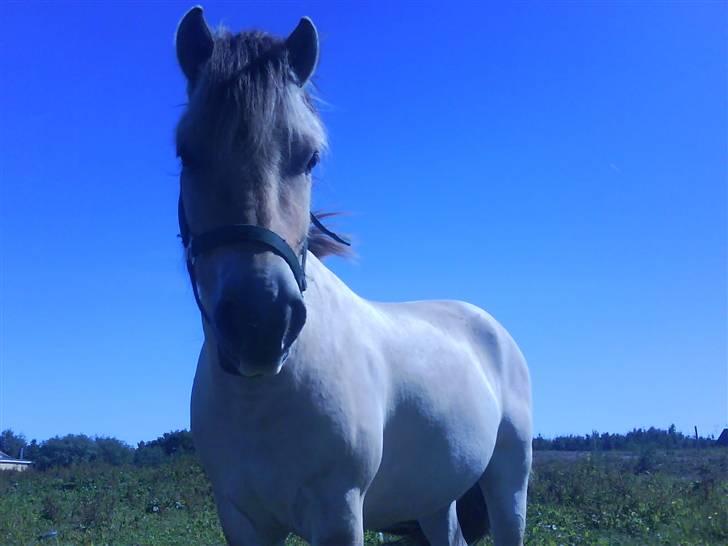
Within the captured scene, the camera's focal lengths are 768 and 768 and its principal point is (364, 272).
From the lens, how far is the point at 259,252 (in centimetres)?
221

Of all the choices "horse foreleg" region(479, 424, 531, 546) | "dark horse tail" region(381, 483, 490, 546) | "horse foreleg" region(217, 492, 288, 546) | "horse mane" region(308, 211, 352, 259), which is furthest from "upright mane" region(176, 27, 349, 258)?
"dark horse tail" region(381, 483, 490, 546)

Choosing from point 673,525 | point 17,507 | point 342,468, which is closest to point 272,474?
point 342,468

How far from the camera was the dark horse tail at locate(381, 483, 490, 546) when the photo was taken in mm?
4453

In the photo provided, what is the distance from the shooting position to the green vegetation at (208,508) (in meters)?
8.38

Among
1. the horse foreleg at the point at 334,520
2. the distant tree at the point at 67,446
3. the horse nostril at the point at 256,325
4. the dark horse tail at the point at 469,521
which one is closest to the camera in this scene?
the horse nostril at the point at 256,325

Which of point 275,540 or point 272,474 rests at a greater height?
point 272,474

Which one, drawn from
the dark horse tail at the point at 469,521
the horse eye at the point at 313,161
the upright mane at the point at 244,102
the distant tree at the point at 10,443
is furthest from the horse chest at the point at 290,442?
the distant tree at the point at 10,443

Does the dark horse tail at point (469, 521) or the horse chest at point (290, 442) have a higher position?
the horse chest at point (290, 442)

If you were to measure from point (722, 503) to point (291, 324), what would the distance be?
9.21 meters

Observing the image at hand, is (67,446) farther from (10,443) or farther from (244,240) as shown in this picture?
(244,240)

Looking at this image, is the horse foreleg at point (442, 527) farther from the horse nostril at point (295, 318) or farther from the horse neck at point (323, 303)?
the horse nostril at point (295, 318)

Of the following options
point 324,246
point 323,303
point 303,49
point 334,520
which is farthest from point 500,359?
point 303,49

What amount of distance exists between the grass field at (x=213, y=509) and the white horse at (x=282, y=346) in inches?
172

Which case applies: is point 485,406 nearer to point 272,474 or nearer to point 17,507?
point 272,474
